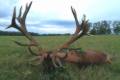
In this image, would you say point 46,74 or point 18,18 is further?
point 18,18

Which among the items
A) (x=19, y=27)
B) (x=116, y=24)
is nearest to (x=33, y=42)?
(x=19, y=27)

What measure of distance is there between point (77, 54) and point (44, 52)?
7.13 feet

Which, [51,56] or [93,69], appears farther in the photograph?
[93,69]

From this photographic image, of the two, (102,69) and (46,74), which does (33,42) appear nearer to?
(46,74)

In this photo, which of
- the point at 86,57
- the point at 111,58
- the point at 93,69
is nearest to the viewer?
the point at 93,69

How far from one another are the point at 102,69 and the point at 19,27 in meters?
2.51

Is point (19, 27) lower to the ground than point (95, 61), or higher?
higher

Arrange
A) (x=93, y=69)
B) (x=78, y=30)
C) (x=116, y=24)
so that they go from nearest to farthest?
(x=78, y=30) < (x=93, y=69) < (x=116, y=24)

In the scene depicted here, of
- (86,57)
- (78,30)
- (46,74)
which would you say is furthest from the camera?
(86,57)

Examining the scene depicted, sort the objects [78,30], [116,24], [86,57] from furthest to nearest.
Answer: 1. [116,24]
2. [86,57]
3. [78,30]

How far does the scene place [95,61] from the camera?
43.9ft

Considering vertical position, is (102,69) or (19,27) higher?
(19,27)

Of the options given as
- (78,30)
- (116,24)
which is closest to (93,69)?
(78,30)

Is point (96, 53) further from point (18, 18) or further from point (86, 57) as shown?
point (18, 18)
